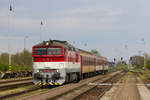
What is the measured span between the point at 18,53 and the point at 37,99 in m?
64.9

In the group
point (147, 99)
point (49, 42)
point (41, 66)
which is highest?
point (49, 42)

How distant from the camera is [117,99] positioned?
52.8ft

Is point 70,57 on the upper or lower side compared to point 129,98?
upper

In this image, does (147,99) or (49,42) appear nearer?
(147,99)

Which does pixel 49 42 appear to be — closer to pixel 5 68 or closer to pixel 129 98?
pixel 129 98

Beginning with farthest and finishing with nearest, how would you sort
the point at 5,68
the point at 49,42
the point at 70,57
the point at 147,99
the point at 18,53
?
the point at 18,53
the point at 5,68
the point at 70,57
the point at 49,42
the point at 147,99

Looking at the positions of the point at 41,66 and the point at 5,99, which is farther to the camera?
the point at 41,66

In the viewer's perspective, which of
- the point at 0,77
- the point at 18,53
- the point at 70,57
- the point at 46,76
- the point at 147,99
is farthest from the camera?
the point at 18,53

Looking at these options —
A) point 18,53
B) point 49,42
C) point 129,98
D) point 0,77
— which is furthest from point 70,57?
point 18,53

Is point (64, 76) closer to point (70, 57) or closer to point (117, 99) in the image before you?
point (70, 57)

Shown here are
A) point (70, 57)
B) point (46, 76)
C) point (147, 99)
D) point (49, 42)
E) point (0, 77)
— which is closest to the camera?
point (147, 99)

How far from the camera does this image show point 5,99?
50.3 feet

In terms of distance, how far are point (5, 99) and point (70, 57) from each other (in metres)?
10.2

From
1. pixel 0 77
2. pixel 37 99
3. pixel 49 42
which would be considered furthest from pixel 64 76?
pixel 0 77
